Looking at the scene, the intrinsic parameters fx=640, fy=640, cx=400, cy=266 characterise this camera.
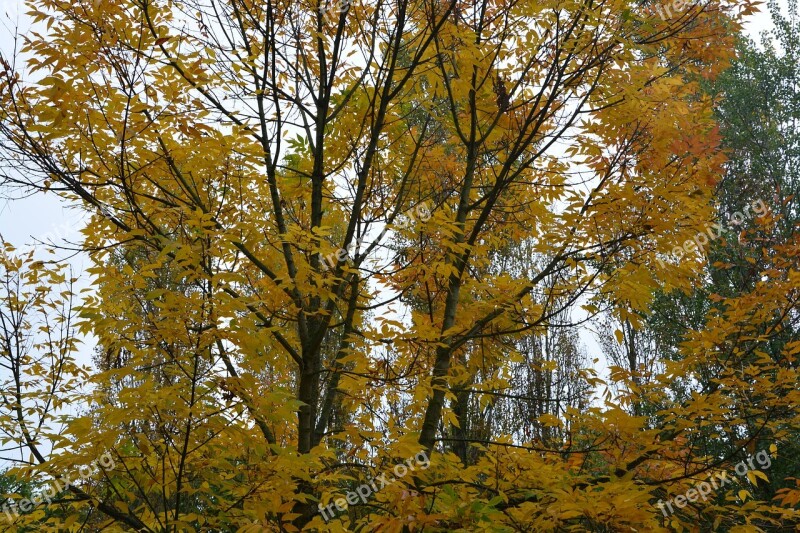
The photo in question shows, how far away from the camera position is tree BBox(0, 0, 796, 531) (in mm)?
3156

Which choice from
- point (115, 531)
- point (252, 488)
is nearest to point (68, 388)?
point (115, 531)

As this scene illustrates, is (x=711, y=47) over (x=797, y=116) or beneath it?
beneath

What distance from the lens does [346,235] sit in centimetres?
418

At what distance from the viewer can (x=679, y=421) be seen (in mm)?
3789

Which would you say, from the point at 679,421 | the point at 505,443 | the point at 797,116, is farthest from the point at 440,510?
the point at 797,116

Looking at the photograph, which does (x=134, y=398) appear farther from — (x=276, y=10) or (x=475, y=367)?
(x=475, y=367)

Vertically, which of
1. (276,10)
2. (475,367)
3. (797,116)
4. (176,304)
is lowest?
(176,304)

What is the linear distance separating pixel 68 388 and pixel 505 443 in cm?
306

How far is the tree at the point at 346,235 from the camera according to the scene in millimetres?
3156

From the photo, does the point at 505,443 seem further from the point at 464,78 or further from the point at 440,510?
A: the point at 464,78

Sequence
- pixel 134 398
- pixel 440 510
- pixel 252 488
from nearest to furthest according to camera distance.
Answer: pixel 134 398 < pixel 252 488 < pixel 440 510

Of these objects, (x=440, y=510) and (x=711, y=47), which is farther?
(x=711, y=47)

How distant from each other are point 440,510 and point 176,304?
181cm

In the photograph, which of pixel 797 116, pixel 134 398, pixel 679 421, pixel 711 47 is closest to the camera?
pixel 134 398
